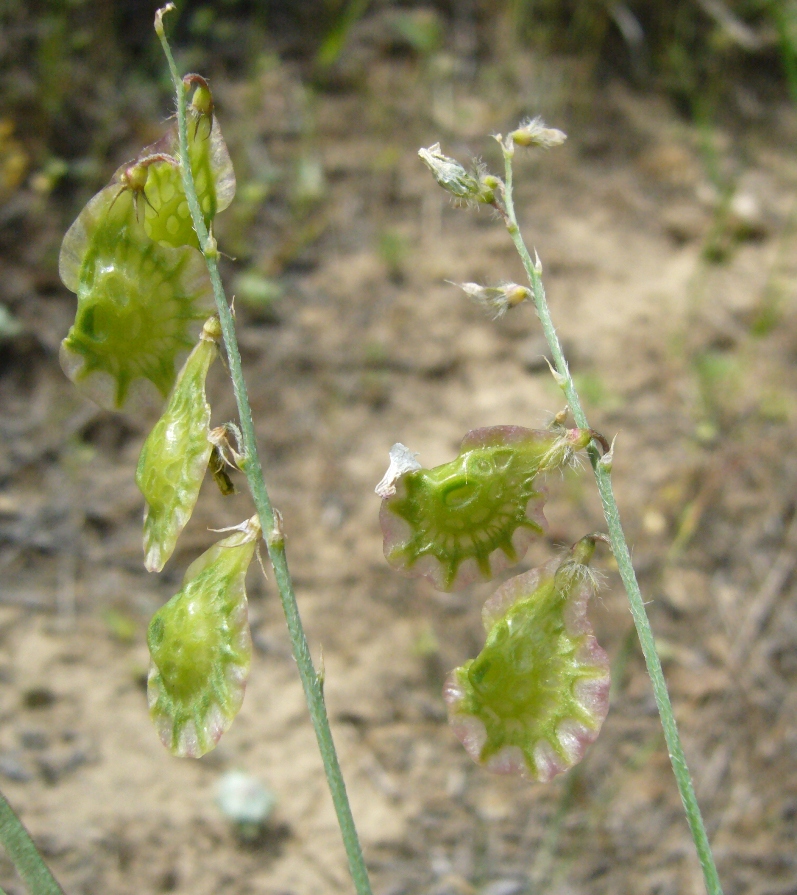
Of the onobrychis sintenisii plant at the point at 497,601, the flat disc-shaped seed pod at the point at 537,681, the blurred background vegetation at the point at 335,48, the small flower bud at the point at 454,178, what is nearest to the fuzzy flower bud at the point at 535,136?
the onobrychis sintenisii plant at the point at 497,601

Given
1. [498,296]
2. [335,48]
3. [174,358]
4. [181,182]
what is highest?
[181,182]

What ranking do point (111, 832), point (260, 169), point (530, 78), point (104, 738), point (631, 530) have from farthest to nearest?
point (530, 78) → point (260, 169) → point (631, 530) → point (104, 738) → point (111, 832)

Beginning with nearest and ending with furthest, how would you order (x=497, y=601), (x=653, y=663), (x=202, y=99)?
(x=653, y=663)
(x=202, y=99)
(x=497, y=601)

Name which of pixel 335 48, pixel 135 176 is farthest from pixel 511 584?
pixel 335 48

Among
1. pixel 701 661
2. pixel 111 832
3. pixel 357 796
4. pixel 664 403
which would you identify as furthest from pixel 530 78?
pixel 111 832

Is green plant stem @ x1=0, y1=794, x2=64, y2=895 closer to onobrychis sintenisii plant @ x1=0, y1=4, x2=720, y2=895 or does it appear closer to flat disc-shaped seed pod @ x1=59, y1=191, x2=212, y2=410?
onobrychis sintenisii plant @ x1=0, y1=4, x2=720, y2=895

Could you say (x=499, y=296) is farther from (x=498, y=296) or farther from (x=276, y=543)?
(x=276, y=543)

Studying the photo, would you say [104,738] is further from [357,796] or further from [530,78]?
[530,78]
